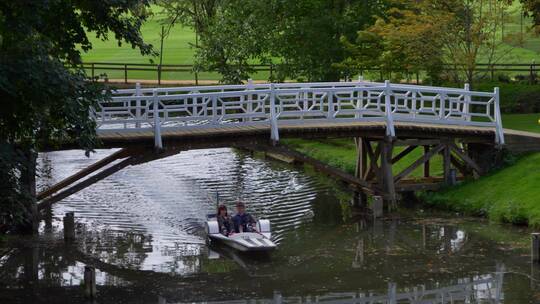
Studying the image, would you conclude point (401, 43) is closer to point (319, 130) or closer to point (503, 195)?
point (319, 130)

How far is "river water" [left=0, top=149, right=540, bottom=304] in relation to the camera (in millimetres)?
23531

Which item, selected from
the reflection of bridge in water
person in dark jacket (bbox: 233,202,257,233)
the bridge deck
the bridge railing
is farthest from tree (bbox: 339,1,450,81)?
the reflection of bridge in water

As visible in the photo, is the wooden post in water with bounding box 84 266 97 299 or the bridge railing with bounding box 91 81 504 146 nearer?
the wooden post in water with bounding box 84 266 97 299

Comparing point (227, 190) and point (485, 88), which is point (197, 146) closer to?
point (227, 190)

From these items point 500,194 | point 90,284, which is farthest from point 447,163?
point 90,284

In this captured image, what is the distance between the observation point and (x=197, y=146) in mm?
31266

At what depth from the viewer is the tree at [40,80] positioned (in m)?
20.0

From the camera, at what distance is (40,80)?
781 inches

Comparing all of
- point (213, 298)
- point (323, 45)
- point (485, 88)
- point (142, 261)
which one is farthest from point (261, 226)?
point (485, 88)

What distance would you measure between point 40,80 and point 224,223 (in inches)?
388

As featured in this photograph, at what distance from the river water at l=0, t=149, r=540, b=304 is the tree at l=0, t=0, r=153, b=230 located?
3.66 metres

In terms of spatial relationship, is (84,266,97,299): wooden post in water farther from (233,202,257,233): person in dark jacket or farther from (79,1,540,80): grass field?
(79,1,540,80): grass field

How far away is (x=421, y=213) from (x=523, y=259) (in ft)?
22.4

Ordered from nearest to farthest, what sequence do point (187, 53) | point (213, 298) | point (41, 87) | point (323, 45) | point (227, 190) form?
point (41, 87)
point (213, 298)
point (227, 190)
point (323, 45)
point (187, 53)
